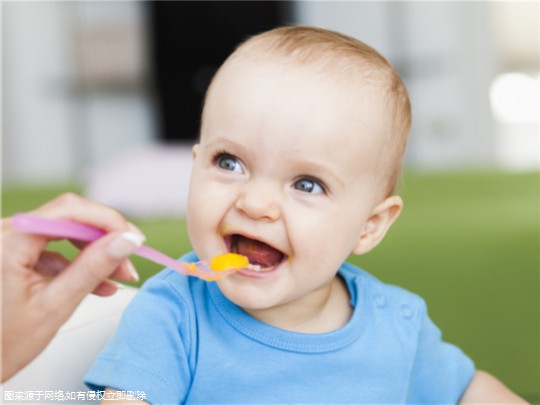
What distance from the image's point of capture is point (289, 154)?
552 mm

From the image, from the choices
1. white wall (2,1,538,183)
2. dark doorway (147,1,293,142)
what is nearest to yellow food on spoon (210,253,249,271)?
dark doorway (147,1,293,142)

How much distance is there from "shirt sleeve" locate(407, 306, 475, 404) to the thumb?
0.34m

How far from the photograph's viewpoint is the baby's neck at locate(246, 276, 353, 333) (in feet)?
2.09

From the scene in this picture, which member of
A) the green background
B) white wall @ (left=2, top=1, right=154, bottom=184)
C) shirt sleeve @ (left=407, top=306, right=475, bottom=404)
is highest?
shirt sleeve @ (left=407, top=306, right=475, bottom=404)

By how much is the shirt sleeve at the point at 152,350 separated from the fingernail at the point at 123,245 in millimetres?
128

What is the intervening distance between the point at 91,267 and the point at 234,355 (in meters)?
0.18

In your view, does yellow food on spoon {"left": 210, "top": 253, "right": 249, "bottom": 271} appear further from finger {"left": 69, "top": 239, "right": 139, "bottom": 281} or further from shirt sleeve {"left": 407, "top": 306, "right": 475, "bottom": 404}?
shirt sleeve {"left": 407, "top": 306, "right": 475, "bottom": 404}

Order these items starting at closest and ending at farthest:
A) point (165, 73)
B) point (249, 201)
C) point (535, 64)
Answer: point (249, 201), point (165, 73), point (535, 64)

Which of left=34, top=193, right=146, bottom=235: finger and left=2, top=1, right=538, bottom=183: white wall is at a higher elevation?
left=34, top=193, right=146, bottom=235: finger

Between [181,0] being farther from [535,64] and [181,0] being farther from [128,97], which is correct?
[535,64]

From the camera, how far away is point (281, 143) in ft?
1.81

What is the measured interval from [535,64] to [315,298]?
4.18m

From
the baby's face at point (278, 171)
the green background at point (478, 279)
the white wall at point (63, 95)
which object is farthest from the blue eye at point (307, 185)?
the white wall at point (63, 95)

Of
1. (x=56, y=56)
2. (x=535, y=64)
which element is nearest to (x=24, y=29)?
(x=56, y=56)
